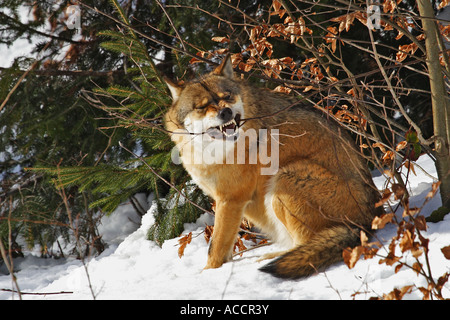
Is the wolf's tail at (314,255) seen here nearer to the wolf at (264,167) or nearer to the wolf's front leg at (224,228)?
the wolf at (264,167)

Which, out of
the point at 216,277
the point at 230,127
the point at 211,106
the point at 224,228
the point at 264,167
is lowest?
the point at 216,277

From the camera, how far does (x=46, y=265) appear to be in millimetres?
6973

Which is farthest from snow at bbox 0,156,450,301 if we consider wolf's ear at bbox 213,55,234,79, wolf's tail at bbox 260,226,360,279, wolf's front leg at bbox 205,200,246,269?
wolf's ear at bbox 213,55,234,79

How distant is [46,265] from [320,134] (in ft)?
17.7

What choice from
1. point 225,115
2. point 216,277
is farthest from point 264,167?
point 216,277

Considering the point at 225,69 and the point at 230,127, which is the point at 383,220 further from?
the point at 225,69

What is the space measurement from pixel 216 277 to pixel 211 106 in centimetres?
152

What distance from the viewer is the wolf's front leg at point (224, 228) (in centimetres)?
379

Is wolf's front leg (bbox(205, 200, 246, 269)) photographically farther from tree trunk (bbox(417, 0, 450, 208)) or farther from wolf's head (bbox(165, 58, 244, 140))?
tree trunk (bbox(417, 0, 450, 208))

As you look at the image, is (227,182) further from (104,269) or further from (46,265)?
(46,265)

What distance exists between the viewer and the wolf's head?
371 cm

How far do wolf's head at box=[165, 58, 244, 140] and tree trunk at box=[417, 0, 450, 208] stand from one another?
167cm

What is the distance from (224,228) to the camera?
380 centimetres
